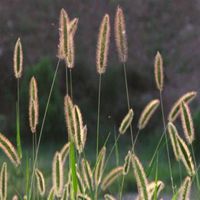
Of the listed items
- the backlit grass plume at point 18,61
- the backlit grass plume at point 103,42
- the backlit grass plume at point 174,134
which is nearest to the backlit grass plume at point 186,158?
the backlit grass plume at point 174,134

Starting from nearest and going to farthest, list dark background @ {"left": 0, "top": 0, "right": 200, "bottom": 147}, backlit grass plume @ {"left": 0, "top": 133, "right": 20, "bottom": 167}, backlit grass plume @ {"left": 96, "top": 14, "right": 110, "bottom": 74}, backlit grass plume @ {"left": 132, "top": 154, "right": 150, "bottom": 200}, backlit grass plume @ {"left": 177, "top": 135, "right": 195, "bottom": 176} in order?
backlit grass plume @ {"left": 132, "top": 154, "right": 150, "bottom": 200}
backlit grass plume @ {"left": 177, "top": 135, "right": 195, "bottom": 176}
backlit grass plume @ {"left": 0, "top": 133, "right": 20, "bottom": 167}
backlit grass plume @ {"left": 96, "top": 14, "right": 110, "bottom": 74}
dark background @ {"left": 0, "top": 0, "right": 200, "bottom": 147}

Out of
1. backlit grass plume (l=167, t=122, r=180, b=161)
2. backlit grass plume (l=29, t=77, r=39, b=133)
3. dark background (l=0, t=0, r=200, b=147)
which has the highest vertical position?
dark background (l=0, t=0, r=200, b=147)

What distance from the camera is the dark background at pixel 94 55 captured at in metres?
9.90

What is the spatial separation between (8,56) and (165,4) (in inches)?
89.8

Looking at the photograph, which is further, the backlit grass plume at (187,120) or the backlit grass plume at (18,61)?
the backlit grass plume at (18,61)

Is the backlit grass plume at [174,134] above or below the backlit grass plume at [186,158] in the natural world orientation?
above

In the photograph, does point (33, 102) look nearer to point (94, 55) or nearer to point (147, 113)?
point (147, 113)

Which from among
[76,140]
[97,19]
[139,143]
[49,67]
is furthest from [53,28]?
[76,140]

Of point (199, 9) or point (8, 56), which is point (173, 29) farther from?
point (8, 56)

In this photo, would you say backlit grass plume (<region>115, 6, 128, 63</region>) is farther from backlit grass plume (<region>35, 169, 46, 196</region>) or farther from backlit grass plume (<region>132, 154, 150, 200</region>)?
backlit grass plume (<region>132, 154, 150, 200</region>)

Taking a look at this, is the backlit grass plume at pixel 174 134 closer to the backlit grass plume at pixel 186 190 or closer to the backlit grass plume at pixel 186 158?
the backlit grass plume at pixel 186 158

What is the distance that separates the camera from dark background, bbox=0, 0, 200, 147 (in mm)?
9898

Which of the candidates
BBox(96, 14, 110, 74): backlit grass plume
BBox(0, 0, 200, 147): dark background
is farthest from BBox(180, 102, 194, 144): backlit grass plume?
BBox(0, 0, 200, 147): dark background

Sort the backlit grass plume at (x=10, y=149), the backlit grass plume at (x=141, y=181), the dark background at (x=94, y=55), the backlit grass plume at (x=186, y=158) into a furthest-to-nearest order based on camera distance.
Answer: the dark background at (x=94, y=55), the backlit grass plume at (x=10, y=149), the backlit grass plume at (x=186, y=158), the backlit grass plume at (x=141, y=181)
